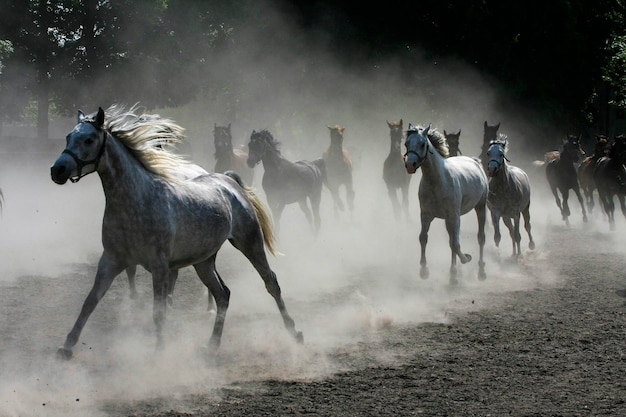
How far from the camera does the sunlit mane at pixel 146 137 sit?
7551 mm

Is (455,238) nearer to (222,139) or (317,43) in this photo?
(222,139)

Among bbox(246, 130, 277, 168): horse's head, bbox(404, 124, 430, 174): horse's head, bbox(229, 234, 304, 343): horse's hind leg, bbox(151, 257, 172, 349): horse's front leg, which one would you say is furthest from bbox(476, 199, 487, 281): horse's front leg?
bbox(151, 257, 172, 349): horse's front leg

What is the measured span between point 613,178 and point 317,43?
16.1 meters

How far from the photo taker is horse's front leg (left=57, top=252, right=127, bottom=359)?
22.9ft

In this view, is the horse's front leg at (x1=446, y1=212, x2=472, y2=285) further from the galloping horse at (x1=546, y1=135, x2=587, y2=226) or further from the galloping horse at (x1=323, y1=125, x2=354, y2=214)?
the galloping horse at (x1=323, y1=125, x2=354, y2=214)

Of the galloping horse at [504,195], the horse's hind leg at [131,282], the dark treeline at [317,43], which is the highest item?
the dark treeline at [317,43]

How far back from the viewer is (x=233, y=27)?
119 feet

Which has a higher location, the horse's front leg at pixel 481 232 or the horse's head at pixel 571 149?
the horse's head at pixel 571 149

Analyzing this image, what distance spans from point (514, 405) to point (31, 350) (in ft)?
14.0

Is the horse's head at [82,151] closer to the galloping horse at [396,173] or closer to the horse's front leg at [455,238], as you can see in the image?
the horse's front leg at [455,238]

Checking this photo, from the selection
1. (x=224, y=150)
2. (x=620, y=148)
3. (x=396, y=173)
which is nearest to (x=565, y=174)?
(x=620, y=148)

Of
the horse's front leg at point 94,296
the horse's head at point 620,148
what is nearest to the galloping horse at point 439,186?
the horse's front leg at point 94,296

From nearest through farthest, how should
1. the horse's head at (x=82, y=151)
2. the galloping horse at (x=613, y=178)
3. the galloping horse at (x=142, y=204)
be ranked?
the horse's head at (x=82, y=151) < the galloping horse at (x=142, y=204) < the galloping horse at (x=613, y=178)

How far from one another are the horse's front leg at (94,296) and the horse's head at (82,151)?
750 millimetres
